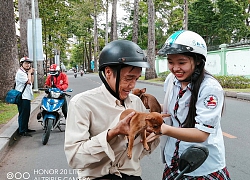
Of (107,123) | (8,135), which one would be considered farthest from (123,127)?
(8,135)

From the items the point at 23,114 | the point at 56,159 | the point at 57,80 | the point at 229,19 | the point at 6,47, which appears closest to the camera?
the point at 56,159

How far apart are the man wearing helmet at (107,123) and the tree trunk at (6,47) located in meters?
9.79

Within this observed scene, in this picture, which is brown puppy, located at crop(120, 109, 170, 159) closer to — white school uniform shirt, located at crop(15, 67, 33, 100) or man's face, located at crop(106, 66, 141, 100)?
man's face, located at crop(106, 66, 141, 100)

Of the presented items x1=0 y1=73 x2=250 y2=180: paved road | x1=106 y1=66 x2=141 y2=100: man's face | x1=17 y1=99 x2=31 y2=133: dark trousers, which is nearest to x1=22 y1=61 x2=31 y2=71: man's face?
x1=17 y1=99 x2=31 y2=133: dark trousers

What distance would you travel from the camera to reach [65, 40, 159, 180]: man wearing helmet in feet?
5.00

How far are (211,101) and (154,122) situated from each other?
43cm

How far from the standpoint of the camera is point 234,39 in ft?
104

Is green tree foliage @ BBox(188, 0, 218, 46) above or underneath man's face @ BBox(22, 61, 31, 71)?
above

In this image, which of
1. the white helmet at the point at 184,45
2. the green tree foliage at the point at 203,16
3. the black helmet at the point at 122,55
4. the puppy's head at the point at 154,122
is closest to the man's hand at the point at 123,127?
the puppy's head at the point at 154,122

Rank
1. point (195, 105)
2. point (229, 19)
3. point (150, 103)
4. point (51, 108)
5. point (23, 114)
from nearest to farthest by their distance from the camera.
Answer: point (195, 105) → point (150, 103) → point (51, 108) → point (23, 114) → point (229, 19)

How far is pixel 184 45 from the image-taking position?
6.02ft

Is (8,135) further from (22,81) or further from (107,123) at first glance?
(107,123)

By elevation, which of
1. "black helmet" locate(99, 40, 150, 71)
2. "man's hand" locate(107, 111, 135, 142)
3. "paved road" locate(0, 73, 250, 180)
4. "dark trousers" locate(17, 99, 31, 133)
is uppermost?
"black helmet" locate(99, 40, 150, 71)

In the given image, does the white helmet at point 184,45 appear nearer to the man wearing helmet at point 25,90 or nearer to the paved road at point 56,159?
the paved road at point 56,159
